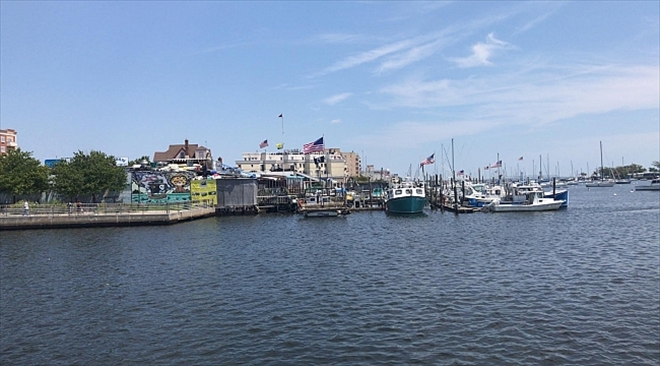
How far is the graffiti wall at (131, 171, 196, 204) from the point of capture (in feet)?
222

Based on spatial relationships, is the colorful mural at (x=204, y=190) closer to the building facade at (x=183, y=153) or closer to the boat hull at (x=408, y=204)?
the boat hull at (x=408, y=204)

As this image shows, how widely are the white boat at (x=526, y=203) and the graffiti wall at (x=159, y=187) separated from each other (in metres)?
40.6

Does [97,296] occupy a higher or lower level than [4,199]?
lower

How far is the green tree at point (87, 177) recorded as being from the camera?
63344 mm

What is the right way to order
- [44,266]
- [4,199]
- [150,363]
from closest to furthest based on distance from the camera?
[150,363]
[44,266]
[4,199]

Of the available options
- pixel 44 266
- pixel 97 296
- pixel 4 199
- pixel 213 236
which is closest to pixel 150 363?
pixel 97 296

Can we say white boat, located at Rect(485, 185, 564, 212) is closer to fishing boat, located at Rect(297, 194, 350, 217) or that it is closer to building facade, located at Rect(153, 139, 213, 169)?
fishing boat, located at Rect(297, 194, 350, 217)

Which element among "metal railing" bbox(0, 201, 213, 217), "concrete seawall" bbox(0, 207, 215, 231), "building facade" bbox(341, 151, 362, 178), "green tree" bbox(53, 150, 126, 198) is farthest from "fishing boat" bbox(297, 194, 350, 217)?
"building facade" bbox(341, 151, 362, 178)

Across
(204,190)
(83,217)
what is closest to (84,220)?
(83,217)

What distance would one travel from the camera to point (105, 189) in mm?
65500

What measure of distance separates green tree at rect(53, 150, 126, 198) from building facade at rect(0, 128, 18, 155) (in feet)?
136

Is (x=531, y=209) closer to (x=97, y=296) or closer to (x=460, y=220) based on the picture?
(x=460, y=220)

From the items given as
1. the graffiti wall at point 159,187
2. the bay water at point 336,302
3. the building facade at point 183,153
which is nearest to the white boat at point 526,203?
the bay water at point 336,302

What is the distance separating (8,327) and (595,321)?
20000 millimetres
